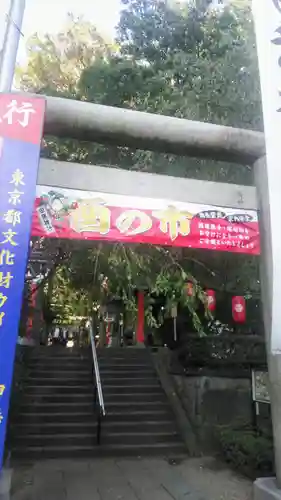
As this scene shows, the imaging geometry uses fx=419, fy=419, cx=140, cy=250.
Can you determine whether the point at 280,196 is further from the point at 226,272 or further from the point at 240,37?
the point at 240,37

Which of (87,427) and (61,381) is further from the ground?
(61,381)

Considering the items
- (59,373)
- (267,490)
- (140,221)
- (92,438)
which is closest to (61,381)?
(59,373)

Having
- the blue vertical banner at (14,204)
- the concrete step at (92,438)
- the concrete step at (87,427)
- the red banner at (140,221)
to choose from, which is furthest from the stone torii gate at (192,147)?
the concrete step at (87,427)

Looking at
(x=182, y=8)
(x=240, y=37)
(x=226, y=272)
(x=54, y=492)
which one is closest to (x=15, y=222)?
(x=54, y=492)

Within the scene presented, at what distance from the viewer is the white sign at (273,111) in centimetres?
413

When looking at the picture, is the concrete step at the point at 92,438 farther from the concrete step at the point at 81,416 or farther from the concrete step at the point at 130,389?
the concrete step at the point at 130,389

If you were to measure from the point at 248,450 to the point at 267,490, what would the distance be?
2.21 meters

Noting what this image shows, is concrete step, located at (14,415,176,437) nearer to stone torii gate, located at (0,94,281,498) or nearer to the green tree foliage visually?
the green tree foliage

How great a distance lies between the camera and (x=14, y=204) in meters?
3.78

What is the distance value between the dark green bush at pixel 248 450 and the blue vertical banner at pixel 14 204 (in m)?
4.12

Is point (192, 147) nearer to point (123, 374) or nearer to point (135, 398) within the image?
point (135, 398)

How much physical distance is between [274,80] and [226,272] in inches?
140

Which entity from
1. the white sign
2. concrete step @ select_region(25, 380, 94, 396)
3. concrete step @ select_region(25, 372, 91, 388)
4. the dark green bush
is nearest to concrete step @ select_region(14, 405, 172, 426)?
concrete step @ select_region(25, 380, 94, 396)

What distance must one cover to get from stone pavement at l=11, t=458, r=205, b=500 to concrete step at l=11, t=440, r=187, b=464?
0.25m
